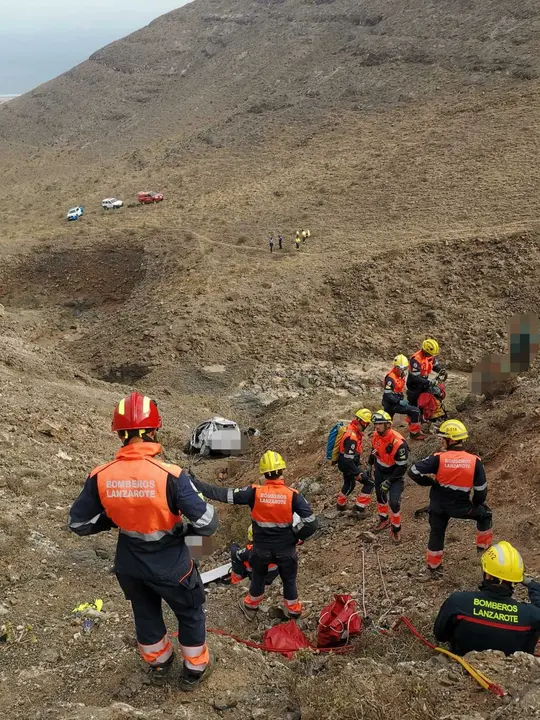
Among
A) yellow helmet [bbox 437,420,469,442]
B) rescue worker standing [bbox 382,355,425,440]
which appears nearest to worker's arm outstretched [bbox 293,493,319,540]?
yellow helmet [bbox 437,420,469,442]

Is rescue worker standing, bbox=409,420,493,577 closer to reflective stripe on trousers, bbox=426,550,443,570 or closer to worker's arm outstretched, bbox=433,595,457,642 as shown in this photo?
reflective stripe on trousers, bbox=426,550,443,570

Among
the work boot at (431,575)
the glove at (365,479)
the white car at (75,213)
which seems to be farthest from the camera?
the white car at (75,213)

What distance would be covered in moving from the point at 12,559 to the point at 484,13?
1986 inches

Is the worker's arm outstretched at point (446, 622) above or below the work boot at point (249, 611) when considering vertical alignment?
above

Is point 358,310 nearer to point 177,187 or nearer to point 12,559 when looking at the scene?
point 12,559

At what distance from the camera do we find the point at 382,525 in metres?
9.38

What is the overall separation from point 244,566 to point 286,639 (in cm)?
160

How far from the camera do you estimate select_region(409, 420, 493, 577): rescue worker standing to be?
7172 millimetres

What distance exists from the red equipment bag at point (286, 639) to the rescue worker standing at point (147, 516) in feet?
5.08

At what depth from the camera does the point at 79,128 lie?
60.4 metres

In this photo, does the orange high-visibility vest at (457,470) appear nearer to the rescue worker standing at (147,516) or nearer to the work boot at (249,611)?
the work boot at (249,611)

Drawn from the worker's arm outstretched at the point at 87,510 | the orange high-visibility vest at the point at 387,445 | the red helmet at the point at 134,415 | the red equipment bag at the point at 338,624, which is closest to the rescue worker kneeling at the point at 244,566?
the red equipment bag at the point at 338,624

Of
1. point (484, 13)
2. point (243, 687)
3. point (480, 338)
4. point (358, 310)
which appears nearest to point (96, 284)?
point (358, 310)

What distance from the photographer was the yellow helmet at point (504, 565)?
16.5ft
